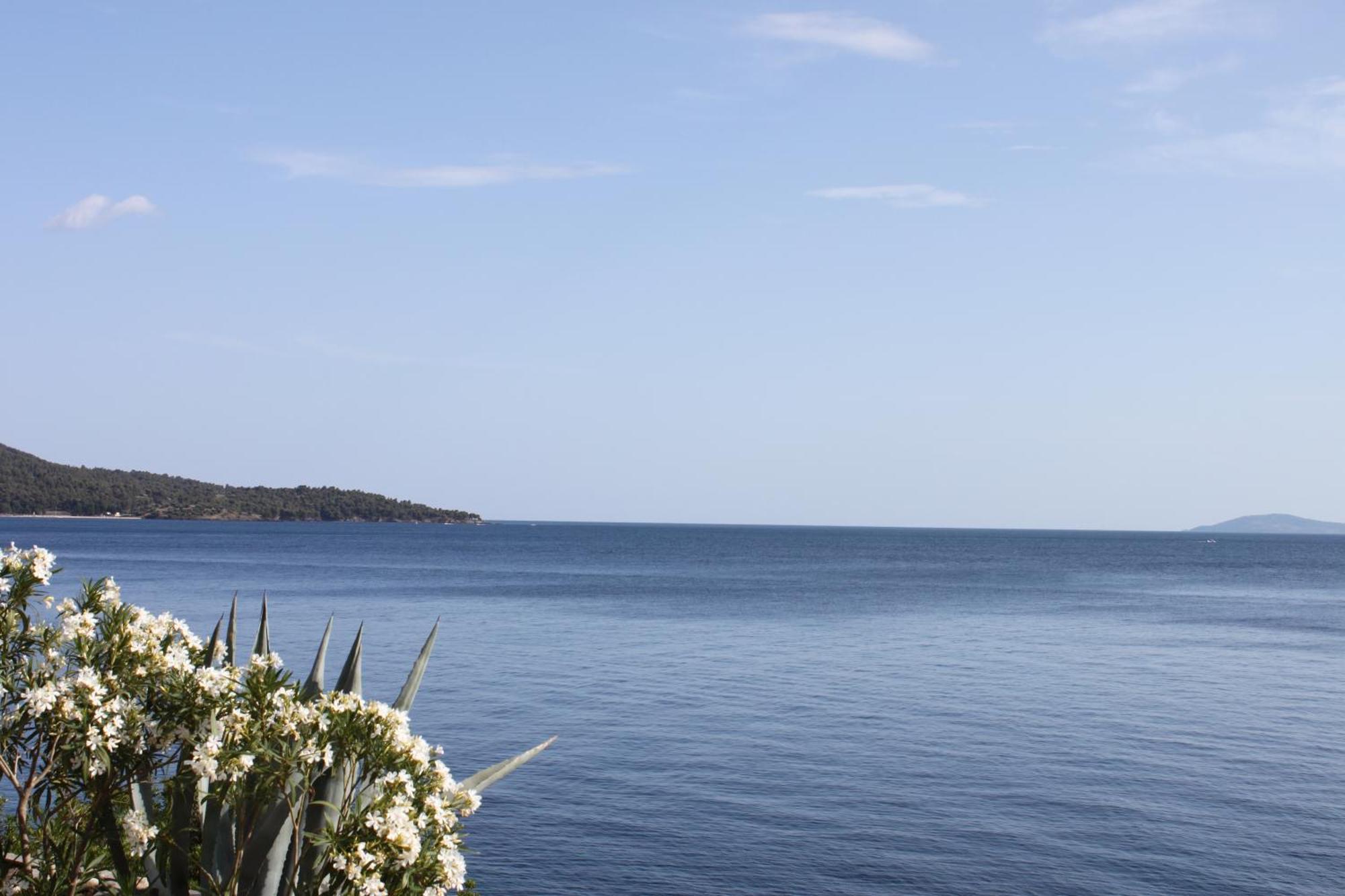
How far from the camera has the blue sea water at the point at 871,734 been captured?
18.7m

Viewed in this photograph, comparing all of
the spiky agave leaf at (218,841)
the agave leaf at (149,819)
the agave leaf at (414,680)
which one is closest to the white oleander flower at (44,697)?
the spiky agave leaf at (218,841)

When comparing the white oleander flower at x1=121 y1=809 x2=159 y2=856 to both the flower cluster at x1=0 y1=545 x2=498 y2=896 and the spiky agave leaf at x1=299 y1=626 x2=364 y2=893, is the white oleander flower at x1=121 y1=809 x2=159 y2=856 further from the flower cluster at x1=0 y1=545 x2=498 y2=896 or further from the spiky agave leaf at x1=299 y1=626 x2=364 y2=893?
the spiky agave leaf at x1=299 y1=626 x2=364 y2=893

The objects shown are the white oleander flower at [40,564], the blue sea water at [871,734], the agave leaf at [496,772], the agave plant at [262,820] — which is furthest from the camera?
the blue sea water at [871,734]

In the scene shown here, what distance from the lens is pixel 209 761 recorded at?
20.9 ft

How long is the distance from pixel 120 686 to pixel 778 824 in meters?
15.1

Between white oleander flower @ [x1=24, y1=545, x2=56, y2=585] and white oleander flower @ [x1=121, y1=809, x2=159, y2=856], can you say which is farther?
white oleander flower @ [x1=24, y1=545, x2=56, y2=585]

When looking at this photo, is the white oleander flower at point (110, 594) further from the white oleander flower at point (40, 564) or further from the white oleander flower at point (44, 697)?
the white oleander flower at point (44, 697)

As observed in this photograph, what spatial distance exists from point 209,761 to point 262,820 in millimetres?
1579

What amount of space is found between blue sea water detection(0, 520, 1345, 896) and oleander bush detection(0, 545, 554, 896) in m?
10.1

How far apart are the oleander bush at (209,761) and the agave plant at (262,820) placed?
0.05 feet

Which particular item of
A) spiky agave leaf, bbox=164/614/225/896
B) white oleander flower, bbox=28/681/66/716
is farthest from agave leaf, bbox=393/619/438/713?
white oleander flower, bbox=28/681/66/716

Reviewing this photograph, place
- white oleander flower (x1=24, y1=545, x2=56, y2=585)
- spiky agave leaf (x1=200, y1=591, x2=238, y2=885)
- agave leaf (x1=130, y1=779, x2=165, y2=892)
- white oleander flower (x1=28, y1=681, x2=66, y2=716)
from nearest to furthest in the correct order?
white oleander flower (x1=28, y1=681, x2=66, y2=716)
white oleander flower (x1=24, y1=545, x2=56, y2=585)
spiky agave leaf (x1=200, y1=591, x2=238, y2=885)
agave leaf (x1=130, y1=779, x2=165, y2=892)

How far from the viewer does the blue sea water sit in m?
18.7

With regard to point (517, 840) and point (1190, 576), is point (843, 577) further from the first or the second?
point (517, 840)
